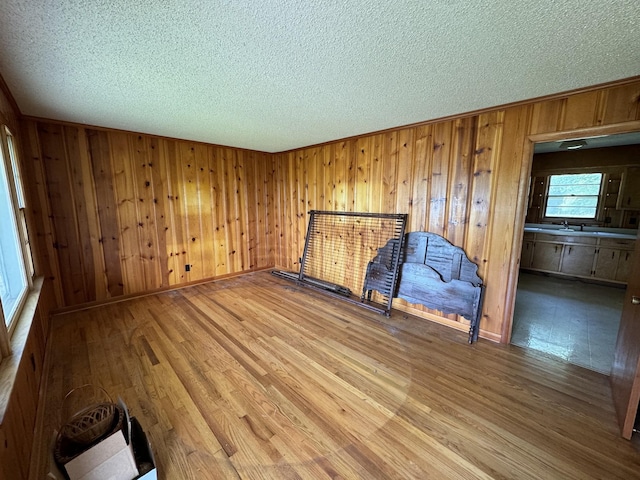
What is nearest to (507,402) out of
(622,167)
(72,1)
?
(72,1)

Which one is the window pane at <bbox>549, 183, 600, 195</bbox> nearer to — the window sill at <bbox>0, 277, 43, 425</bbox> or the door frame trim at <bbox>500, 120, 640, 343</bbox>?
the door frame trim at <bbox>500, 120, 640, 343</bbox>

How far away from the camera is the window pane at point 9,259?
1.77m

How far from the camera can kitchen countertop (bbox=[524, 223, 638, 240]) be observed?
411 cm

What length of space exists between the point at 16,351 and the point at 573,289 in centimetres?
627

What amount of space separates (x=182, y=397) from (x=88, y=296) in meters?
2.50

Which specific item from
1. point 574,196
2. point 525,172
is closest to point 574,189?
point 574,196

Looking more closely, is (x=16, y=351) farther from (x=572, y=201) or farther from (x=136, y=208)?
(x=572, y=201)

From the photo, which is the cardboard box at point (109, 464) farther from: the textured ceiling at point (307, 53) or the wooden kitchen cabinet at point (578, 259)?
the wooden kitchen cabinet at point (578, 259)

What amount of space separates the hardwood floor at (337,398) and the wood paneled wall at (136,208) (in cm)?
73

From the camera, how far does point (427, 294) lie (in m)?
2.92

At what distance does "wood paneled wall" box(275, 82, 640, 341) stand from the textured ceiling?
201 mm

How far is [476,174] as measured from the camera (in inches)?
102

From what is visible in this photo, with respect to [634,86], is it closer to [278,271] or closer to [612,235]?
[612,235]

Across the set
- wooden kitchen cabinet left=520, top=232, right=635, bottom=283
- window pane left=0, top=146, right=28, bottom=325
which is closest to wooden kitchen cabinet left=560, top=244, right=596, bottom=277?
wooden kitchen cabinet left=520, top=232, right=635, bottom=283
